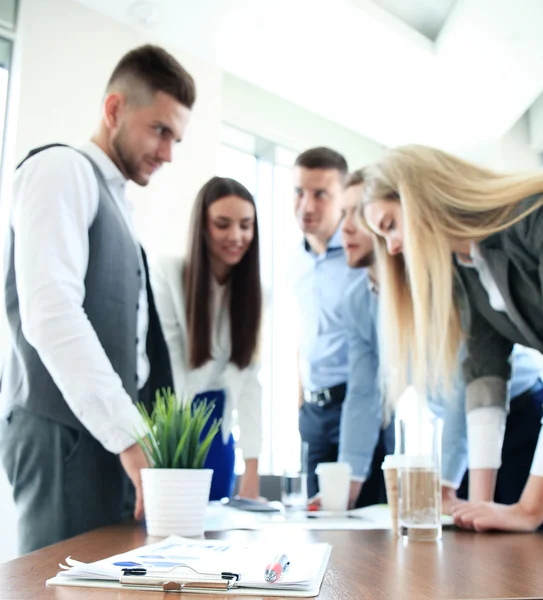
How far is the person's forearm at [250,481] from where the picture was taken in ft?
6.48

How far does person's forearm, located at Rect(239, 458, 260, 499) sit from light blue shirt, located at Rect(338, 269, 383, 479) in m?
0.26

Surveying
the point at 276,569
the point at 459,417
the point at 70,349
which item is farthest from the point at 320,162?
the point at 276,569

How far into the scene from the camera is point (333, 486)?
4.90ft

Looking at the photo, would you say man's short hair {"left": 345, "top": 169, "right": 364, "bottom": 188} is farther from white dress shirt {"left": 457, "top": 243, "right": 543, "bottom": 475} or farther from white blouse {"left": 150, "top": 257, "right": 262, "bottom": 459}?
white dress shirt {"left": 457, "top": 243, "right": 543, "bottom": 475}

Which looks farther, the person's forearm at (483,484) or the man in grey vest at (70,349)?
the person's forearm at (483,484)

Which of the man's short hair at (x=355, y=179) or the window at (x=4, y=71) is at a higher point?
the window at (x=4, y=71)

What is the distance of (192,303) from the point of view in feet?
6.82

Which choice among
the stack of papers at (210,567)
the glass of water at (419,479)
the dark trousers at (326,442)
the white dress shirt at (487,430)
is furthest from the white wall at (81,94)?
the stack of papers at (210,567)

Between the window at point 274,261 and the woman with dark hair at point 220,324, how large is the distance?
823 mm

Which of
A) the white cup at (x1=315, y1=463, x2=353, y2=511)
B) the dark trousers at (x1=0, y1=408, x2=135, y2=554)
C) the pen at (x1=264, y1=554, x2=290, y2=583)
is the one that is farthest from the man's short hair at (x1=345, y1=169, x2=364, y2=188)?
the pen at (x1=264, y1=554, x2=290, y2=583)

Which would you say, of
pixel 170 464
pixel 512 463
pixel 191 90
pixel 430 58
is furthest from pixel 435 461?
pixel 430 58

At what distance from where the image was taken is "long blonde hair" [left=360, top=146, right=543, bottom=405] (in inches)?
55.4

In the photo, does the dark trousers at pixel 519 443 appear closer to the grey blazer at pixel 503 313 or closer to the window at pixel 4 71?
the grey blazer at pixel 503 313

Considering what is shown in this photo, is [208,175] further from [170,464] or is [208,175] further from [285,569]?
[285,569]
